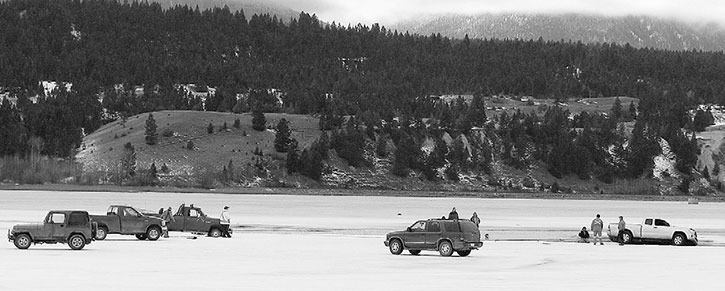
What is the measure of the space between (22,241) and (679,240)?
3352 cm

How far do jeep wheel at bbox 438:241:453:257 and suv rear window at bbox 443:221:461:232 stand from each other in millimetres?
576

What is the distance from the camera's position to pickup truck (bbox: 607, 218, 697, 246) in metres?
64.0

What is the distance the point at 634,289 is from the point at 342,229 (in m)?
46.7

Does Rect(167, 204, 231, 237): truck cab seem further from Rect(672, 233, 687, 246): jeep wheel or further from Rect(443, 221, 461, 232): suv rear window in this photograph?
Rect(672, 233, 687, 246): jeep wheel

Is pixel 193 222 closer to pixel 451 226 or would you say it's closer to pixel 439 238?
pixel 439 238

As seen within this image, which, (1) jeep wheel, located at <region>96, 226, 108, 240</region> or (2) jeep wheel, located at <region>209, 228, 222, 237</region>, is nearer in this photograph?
(1) jeep wheel, located at <region>96, 226, 108, 240</region>

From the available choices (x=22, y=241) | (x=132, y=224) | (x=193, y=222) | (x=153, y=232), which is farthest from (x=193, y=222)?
(x=22, y=241)

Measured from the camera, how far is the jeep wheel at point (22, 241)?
4978cm

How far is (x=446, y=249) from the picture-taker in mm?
49938

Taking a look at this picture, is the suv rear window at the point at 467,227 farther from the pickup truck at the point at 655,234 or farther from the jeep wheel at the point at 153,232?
the pickup truck at the point at 655,234

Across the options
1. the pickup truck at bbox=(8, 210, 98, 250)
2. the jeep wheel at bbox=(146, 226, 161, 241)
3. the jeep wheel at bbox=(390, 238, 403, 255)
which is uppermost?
Result: the pickup truck at bbox=(8, 210, 98, 250)

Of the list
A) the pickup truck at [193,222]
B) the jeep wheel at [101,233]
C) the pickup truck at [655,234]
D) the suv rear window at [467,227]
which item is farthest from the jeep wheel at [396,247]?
the pickup truck at [655,234]

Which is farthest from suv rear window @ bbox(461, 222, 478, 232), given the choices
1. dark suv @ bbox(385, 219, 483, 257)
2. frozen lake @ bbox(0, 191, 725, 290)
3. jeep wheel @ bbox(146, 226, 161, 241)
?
jeep wheel @ bbox(146, 226, 161, 241)

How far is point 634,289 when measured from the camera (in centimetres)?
3428
